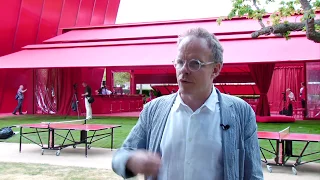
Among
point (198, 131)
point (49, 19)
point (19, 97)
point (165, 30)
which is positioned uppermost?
point (49, 19)

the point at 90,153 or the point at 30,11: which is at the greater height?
the point at 30,11

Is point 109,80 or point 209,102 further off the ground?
point 109,80

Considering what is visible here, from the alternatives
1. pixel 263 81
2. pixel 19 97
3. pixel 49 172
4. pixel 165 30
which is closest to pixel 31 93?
pixel 19 97

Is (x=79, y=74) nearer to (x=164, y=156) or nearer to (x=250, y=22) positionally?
(x=250, y=22)

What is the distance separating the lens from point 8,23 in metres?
21.1

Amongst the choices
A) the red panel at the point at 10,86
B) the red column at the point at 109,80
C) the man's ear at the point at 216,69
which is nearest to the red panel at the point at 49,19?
the red panel at the point at 10,86

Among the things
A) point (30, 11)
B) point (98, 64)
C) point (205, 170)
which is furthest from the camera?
point (30, 11)

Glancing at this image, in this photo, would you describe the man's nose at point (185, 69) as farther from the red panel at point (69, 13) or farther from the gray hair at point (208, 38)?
the red panel at point (69, 13)

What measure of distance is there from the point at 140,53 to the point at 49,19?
30.1ft

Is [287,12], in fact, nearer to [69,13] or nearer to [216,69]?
[216,69]

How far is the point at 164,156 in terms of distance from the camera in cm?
201

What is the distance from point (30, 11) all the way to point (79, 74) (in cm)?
Result: 508

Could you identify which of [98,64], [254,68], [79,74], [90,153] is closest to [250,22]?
[254,68]

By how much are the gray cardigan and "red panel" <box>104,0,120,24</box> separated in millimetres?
29193
